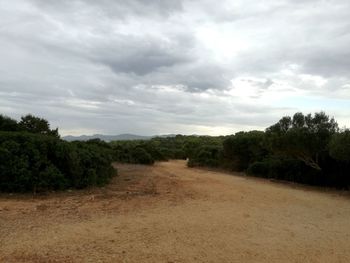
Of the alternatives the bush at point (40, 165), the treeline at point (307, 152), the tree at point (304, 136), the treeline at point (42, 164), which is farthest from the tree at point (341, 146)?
the bush at point (40, 165)

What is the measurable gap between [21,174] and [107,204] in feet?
10.8

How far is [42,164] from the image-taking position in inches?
572

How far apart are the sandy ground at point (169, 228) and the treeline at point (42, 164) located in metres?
0.64

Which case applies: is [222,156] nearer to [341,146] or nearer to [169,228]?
[341,146]

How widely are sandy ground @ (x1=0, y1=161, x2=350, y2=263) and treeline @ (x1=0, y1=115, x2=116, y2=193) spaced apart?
0.64 m

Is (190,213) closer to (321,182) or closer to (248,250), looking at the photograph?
(248,250)

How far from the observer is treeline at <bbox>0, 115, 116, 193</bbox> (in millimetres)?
13648

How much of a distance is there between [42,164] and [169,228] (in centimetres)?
679

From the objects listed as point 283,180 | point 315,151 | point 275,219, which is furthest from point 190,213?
point 283,180

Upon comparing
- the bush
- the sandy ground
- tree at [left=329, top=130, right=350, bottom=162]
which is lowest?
the sandy ground

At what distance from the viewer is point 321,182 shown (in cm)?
2091

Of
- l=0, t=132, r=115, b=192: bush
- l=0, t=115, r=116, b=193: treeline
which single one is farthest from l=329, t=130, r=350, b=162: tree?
l=0, t=132, r=115, b=192: bush

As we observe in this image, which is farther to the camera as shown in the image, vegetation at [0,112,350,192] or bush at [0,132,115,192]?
vegetation at [0,112,350,192]

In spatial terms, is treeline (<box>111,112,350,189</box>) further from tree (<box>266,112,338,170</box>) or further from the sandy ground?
the sandy ground
